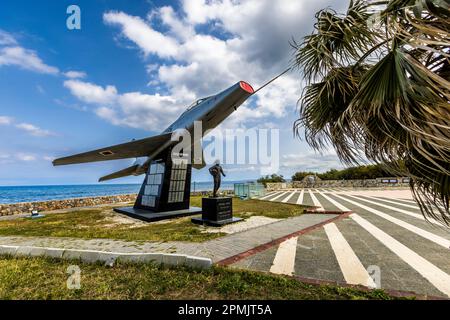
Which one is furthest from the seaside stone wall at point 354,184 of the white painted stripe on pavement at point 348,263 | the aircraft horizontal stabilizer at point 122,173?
the white painted stripe on pavement at point 348,263

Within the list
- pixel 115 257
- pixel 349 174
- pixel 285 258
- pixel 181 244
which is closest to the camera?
pixel 115 257

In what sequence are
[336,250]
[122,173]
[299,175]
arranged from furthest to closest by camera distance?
[299,175]
[122,173]
[336,250]

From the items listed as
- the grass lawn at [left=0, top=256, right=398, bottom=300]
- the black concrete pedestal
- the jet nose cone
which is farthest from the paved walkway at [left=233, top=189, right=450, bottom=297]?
the jet nose cone

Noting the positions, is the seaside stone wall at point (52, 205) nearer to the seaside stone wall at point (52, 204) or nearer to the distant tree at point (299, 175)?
the seaside stone wall at point (52, 204)

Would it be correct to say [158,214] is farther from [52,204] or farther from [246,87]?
[52,204]

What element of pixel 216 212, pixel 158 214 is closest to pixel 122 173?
pixel 158 214

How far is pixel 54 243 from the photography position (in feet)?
19.5

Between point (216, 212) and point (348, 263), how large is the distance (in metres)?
4.98

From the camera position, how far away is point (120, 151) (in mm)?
11133

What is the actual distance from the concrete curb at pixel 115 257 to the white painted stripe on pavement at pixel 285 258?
4.28 ft

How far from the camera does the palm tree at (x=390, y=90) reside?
196cm

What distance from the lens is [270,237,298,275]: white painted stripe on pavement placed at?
3947mm
